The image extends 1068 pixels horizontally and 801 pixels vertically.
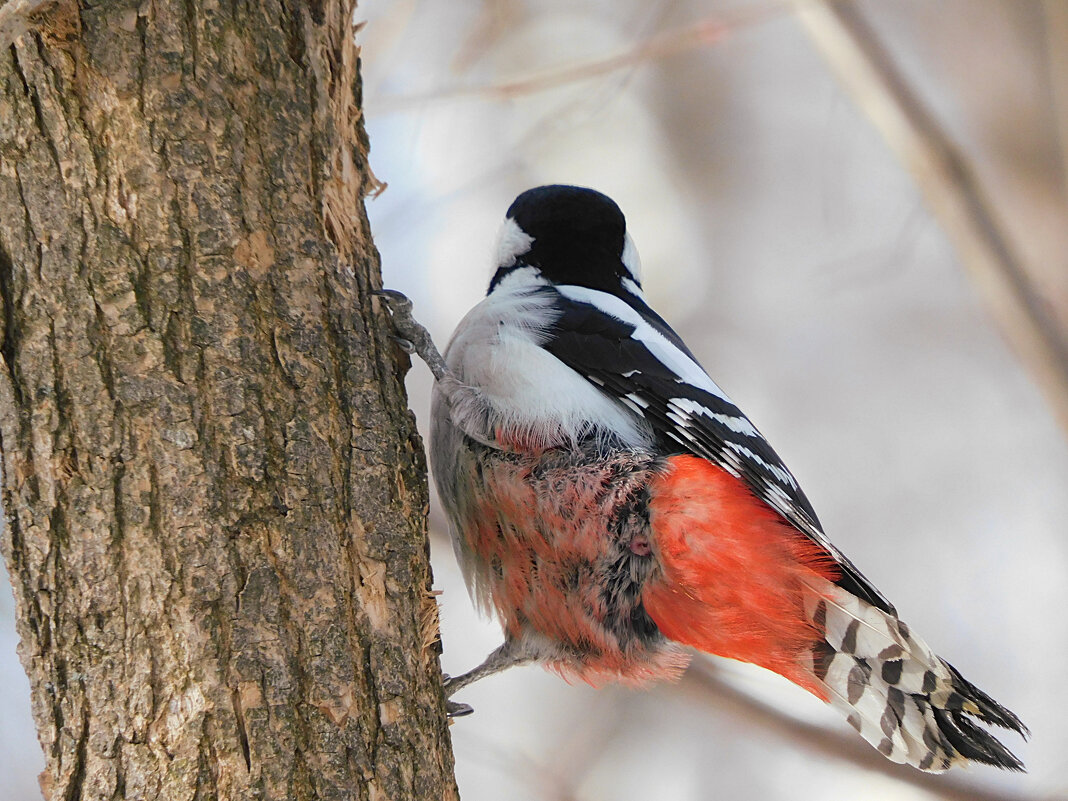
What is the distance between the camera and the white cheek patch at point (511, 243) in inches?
107

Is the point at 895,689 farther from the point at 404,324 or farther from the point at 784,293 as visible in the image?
the point at 784,293

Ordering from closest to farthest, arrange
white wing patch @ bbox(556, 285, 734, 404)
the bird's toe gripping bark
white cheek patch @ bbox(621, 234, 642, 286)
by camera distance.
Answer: the bird's toe gripping bark
white wing patch @ bbox(556, 285, 734, 404)
white cheek patch @ bbox(621, 234, 642, 286)

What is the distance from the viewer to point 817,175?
5.07m

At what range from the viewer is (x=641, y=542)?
2021 mm

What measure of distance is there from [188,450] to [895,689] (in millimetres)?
1602

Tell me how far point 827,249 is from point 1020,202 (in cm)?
147

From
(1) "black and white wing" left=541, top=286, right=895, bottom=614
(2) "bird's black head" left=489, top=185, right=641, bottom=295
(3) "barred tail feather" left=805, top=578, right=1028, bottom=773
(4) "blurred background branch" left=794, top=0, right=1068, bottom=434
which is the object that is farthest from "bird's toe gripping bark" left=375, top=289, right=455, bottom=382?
(4) "blurred background branch" left=794, top=0, right=1068, bottom=434

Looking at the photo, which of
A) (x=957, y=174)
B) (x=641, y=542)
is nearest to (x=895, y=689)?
(x=641, y=542)

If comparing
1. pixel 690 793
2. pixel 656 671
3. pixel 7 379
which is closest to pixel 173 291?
pixel 7 379

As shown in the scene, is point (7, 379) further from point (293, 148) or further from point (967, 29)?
point (967, 29)

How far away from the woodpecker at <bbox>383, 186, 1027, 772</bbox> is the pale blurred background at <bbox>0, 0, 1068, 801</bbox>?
0.51m

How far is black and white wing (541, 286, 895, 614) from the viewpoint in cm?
211

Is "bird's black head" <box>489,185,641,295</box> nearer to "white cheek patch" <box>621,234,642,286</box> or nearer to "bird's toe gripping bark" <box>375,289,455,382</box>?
"white cheek patch" <box>621,234,642,286</box>

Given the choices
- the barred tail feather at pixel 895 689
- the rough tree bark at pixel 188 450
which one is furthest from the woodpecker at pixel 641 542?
the rough tree bark at pixel 188 450
